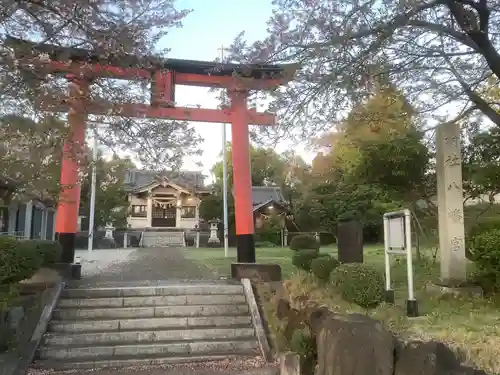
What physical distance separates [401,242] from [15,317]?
6.14m

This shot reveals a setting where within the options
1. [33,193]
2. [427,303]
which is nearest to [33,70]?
[33,193]

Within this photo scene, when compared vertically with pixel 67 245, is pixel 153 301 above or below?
below

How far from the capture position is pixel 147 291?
8.02 m

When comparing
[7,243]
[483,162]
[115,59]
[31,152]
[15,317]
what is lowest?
[15,317]

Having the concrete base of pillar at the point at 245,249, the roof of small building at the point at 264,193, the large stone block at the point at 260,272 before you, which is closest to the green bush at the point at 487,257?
the large stone block at the point at 260,272

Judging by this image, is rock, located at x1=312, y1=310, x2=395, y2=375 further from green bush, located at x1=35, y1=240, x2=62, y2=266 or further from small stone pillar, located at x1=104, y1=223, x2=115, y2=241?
small stone pillar, located at x1=104, y1=223, x2=115, y2=241

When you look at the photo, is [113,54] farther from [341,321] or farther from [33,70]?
[341,321]

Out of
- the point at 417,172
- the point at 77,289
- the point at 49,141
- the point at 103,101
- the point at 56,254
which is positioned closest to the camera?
the point at 49,141

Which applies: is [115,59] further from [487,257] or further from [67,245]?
[487,257]

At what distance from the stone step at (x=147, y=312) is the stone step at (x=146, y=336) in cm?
44

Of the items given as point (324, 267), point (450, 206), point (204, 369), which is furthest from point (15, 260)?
point (450, 206)

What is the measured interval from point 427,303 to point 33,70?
245 inches

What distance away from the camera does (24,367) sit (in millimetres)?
5992

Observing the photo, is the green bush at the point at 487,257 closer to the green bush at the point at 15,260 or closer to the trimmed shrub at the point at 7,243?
the green bush at the point at 15,260
